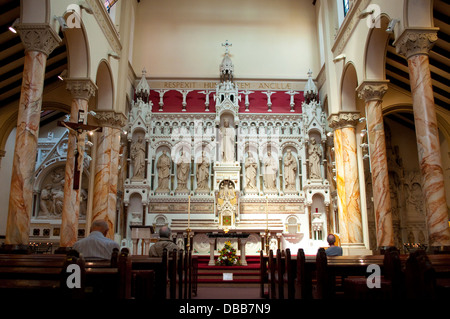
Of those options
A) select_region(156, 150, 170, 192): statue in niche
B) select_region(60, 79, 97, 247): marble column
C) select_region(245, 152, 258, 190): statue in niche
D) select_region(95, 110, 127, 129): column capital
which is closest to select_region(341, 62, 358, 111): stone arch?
select_region(245, 152, 258, 190): statue in niche

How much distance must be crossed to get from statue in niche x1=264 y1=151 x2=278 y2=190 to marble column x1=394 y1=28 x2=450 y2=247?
8162 mm

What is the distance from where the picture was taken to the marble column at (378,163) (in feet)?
35.7

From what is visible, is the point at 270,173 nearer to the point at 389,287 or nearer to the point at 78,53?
the point at 78,53

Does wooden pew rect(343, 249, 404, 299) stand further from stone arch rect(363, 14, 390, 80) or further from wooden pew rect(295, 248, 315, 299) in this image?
stone arch rect(363, 14, 390, 80)

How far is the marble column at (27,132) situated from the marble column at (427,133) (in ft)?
27.6

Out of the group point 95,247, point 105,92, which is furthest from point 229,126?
point 95,247

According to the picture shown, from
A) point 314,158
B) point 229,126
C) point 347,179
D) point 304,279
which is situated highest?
point 229,126

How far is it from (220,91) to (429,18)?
9740 millimetres

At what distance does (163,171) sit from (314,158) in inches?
257

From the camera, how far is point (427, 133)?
874 cm

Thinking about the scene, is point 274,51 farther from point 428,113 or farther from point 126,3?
point 428,113

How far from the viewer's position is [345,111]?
555 inches
